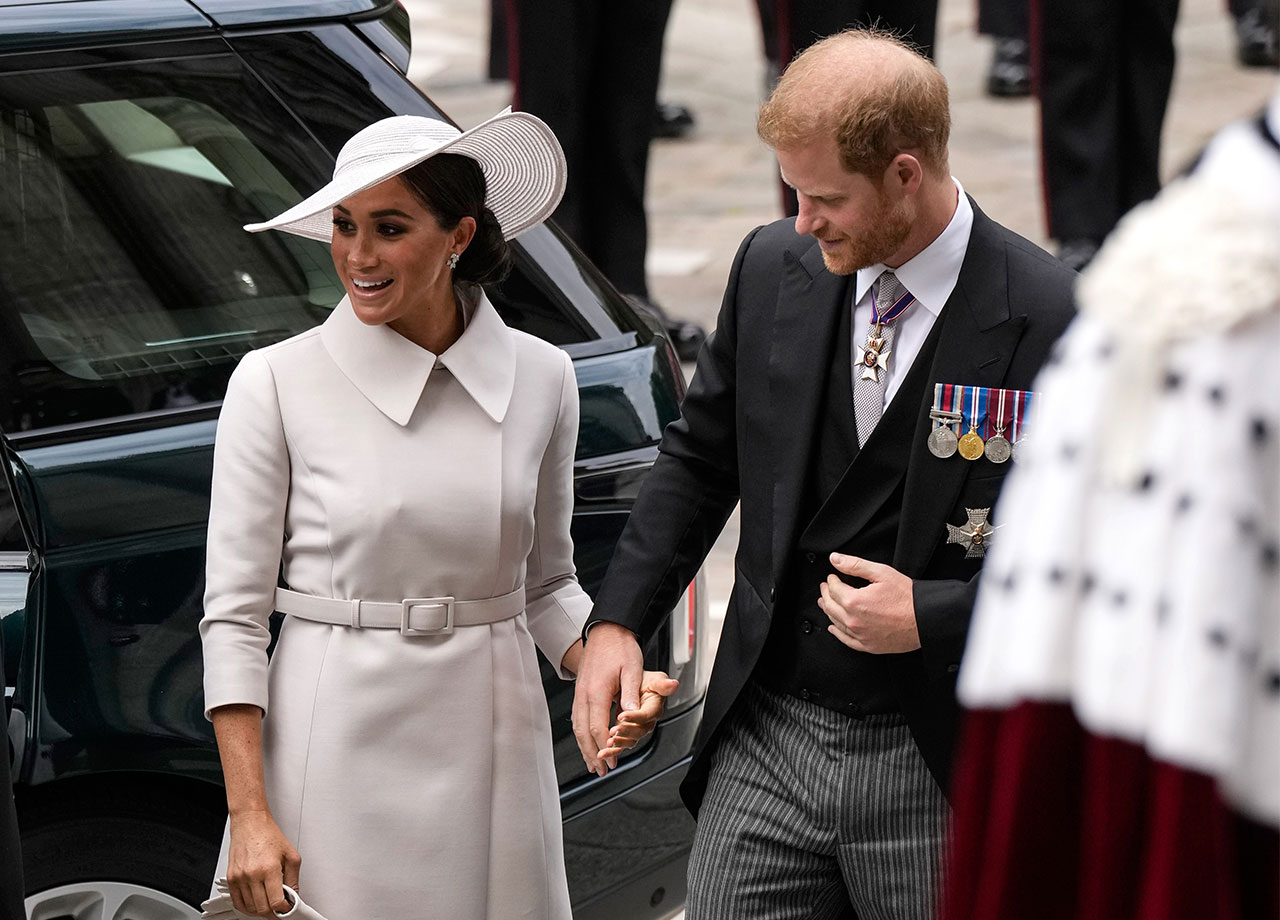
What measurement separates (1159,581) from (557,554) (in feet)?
5.22

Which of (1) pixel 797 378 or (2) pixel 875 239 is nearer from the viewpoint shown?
(2) pixel 875 239

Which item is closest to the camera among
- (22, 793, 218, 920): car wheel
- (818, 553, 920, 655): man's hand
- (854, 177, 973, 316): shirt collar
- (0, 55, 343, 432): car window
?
(818, 553, 920, 655): man's hand

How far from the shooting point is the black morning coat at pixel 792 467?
2.48 meters

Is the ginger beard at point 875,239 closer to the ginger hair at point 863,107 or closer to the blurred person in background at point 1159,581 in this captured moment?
the ginger hair at point 863,107

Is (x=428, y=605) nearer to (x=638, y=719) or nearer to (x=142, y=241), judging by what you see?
(x=638, y=719)

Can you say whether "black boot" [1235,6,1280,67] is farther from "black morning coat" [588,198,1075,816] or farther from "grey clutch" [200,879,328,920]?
"grey clutch" [200,879,328,920]

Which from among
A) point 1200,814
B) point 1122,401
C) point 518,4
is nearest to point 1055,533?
point 1122,401

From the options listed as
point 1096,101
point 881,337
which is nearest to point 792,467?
point 881,337

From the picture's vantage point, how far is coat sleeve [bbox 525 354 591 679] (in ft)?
9.39

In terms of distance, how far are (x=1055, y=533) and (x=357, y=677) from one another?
140 cm

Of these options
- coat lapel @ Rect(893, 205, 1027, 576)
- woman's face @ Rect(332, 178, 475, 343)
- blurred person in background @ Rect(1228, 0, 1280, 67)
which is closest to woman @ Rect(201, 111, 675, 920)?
woman's face @ Rect(332, 178, 475, 343)

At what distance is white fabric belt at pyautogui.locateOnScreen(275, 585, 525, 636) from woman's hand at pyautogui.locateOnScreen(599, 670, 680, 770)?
25cm

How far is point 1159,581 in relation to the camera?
140 cm

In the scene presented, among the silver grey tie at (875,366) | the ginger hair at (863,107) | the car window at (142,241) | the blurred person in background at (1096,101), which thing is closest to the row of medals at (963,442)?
the silver grey tie at (875,366)
